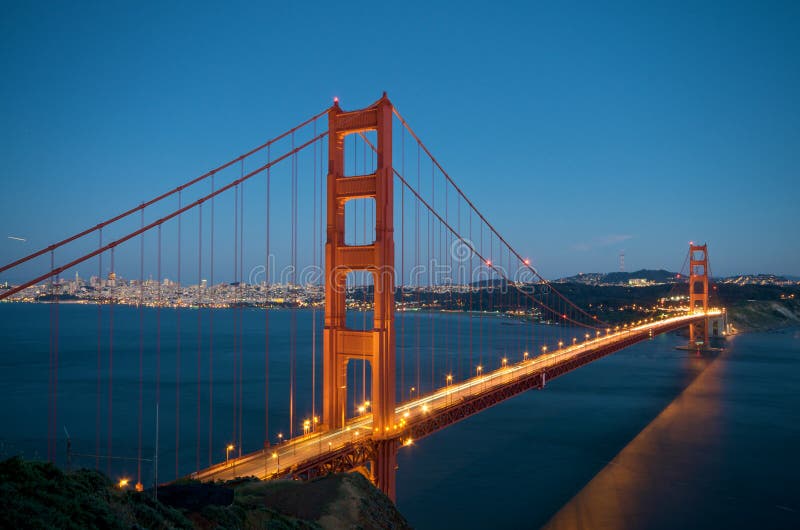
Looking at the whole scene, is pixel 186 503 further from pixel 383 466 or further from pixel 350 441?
pixel 383 466

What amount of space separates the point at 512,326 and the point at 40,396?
75354mm

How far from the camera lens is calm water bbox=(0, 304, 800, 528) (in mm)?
18188

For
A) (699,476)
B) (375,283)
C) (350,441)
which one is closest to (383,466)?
(350,441)

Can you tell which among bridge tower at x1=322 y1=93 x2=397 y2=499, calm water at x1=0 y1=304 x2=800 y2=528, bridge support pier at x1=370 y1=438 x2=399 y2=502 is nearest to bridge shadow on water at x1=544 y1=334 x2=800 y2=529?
calm water at x1=0 y1=304 x2=800 y2=528

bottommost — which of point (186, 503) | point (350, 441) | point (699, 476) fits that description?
point (699, 476)

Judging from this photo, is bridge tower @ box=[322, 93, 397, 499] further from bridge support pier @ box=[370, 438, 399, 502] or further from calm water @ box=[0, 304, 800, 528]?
calm water @ box=[0, 304, 800, 528]

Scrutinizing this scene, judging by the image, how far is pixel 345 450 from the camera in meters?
12.9

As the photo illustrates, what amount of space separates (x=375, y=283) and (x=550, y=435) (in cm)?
1638

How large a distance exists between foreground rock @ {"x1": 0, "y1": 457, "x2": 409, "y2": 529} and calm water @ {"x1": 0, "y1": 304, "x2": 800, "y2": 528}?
62cm

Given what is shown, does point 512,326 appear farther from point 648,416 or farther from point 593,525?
point 593,525

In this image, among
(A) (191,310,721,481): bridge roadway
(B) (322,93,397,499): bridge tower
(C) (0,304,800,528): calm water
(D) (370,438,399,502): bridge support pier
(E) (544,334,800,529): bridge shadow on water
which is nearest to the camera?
(A) (191,310,721,481): bridge roadway

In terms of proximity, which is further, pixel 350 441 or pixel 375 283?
pixel 375 283

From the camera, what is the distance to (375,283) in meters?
14.6

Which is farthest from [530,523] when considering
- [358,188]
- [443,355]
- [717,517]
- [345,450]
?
[443,355]
